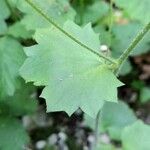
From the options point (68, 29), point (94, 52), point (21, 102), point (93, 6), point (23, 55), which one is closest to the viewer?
point (94, 52)

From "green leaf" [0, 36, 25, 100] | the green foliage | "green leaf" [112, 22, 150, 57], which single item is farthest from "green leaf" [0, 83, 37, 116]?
"green leaf" [112, 22, 150, 57]

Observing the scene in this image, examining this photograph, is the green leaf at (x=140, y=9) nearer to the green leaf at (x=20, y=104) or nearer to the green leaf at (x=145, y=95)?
the green leaf at (x=20, y=104)

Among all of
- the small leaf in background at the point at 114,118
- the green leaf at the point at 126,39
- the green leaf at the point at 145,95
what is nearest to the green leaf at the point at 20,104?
the small leaf in background at the point at 114,118

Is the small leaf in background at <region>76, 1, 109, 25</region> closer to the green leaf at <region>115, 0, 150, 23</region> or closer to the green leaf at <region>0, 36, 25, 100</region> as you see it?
the green leaf at <region>0, 36, 25, 100</region>

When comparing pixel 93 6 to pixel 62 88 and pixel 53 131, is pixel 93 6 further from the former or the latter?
pixel 62 88

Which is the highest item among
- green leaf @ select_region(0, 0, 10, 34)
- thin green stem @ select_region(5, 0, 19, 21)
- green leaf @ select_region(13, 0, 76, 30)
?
green leaf @ select_region(13, 0, 76, 30)

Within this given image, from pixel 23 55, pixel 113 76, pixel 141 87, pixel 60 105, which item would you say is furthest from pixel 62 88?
pixel 141 87

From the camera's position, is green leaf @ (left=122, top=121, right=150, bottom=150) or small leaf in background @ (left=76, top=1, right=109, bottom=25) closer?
green leaf @ (left=122, top=121, right=150, bottom=150)
